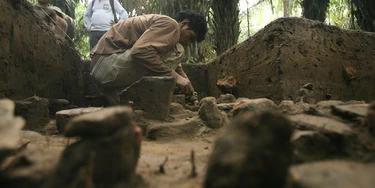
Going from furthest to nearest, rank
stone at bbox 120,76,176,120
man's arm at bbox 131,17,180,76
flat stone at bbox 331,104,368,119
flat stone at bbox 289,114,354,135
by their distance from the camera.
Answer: man's arm at bbox 131,17,180,76 < stone at bbox 120,76,176,120 < flat stone at bbox 331,104,368,119 < flat stone at bbox 289,114,354,135

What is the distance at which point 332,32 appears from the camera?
105 inches

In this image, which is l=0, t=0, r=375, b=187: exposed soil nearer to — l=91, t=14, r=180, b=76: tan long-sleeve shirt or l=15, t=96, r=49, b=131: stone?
l=15, t=96, r=49, b=131: stone

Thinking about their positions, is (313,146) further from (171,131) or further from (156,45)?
(156,45)

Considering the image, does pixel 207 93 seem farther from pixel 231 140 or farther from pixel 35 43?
pixel 231 140

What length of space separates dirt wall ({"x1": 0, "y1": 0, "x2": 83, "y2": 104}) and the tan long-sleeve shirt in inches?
15.8

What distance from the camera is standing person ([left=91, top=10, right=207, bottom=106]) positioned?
255 centimetres

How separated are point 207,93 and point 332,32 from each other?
176cm

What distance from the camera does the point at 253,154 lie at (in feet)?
2.31

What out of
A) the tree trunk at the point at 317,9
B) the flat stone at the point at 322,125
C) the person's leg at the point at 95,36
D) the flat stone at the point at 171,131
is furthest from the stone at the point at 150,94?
the tree trunk at the point at 317,9

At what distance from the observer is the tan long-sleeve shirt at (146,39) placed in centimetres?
251

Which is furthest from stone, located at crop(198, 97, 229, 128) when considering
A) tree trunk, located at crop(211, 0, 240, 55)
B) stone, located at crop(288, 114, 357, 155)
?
tree trunk, located at crop(211, 0, 240, 55)

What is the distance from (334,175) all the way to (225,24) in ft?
15.6

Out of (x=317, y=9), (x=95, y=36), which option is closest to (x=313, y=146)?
(x=95, y=36)

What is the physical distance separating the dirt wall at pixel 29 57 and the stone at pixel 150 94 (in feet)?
2.65
